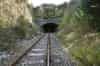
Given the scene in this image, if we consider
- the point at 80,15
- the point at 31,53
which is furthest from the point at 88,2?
the point at 31,53

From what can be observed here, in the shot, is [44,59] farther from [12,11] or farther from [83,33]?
[12,11]

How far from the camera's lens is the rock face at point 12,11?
1257 centimetres

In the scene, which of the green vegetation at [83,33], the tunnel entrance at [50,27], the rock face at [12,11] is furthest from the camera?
the tunnel entrance at [50,27]

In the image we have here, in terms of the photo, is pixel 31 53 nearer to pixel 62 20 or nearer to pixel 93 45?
pixel 93 45

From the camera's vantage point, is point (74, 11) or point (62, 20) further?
point (62, 20)

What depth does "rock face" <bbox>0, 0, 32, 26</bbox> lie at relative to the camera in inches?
495

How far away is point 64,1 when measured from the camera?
489 inches

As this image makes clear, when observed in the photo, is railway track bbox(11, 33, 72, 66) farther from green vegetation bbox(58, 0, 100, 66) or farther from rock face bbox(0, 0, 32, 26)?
rock face bbox(0, 0, 32, 26)

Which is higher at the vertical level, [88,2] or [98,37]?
[88,2]

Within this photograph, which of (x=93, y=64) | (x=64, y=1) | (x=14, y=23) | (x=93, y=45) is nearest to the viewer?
(x=93, y=64)

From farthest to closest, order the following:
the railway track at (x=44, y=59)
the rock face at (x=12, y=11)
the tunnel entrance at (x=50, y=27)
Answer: the tunnel entrance at (x=50, y=27) < the rock face at (x=12, y=11) < the railway track at (x=44, y=59)

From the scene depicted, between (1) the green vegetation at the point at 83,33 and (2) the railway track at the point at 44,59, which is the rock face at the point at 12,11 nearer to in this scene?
(1) the green vegetation at the point at 83,33

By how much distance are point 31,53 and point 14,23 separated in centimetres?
320

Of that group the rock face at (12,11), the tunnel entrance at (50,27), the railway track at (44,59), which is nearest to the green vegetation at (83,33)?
the railway track at (44,59)
